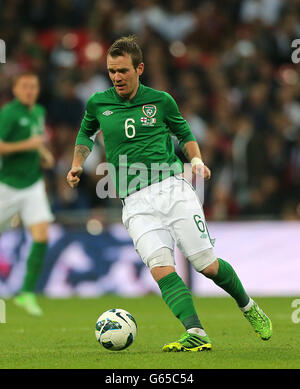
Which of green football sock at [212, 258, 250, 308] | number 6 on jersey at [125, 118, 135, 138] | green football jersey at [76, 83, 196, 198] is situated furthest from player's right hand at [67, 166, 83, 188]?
green football sock at [212, 258, 250, 308]

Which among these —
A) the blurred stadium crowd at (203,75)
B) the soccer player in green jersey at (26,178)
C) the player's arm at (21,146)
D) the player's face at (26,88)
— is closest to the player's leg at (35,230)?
the soccer player in green jersey at (26,178)

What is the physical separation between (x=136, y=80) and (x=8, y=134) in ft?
13.6

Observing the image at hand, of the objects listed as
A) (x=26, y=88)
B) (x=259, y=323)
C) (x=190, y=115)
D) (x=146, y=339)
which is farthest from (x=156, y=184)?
(x=190, y=115)

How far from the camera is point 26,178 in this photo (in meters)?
10.7

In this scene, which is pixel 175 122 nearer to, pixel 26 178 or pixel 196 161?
pixel 196 161

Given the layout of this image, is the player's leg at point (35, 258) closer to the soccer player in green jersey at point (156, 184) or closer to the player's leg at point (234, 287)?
the soccer player in green jersey at point (156, 184)

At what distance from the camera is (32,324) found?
931 centimetres

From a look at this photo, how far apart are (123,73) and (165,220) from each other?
1108mm

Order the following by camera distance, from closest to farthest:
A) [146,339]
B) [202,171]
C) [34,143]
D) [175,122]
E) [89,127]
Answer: [202,171]
[175,122]
[89,127]
[146,339]
[34,143]

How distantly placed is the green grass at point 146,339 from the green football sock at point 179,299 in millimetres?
289

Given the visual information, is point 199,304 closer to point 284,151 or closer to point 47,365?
point 284,151
